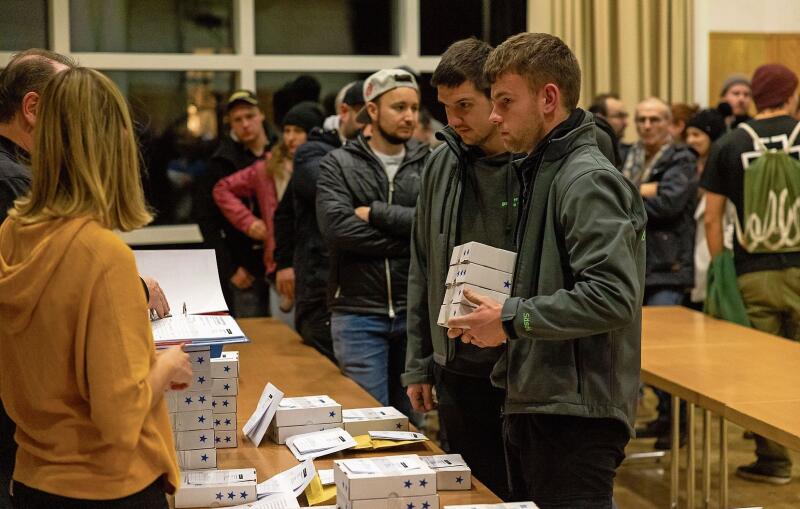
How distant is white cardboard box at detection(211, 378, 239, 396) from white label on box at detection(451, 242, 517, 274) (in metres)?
0.67

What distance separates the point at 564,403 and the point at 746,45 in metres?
6.34

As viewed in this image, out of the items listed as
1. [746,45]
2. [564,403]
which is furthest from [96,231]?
[746,45]

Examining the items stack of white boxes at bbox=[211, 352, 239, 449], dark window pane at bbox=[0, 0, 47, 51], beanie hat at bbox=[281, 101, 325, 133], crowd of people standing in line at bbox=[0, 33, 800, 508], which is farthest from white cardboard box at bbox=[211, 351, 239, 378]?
dark window pane at bbox=[0, 0, 47, 51]

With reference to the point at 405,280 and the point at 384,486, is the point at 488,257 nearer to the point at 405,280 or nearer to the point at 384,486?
the point at 384,486

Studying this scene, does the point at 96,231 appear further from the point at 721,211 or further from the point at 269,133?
the point at 269,133

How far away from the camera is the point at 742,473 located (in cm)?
479

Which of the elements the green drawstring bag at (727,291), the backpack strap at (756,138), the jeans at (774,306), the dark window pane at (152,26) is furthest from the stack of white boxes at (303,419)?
the dark window pane at (152,26)

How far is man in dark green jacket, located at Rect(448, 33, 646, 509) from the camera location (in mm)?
2137

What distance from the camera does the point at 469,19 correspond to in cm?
779

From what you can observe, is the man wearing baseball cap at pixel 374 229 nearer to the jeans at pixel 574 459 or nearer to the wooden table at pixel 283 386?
the wooden table at pixel 283 386

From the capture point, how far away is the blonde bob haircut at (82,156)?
168 centimetres

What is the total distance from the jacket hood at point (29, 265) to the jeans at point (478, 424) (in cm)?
140

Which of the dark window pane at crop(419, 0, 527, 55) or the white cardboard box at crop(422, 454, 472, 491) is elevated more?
the dark window pane at crop(419, 0, 527, 55)

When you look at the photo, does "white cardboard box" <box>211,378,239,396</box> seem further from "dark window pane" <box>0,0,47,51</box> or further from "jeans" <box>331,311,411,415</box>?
"dark window pane" <box>0,0,47,51</box>
